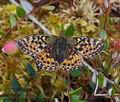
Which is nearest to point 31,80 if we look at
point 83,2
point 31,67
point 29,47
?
point 31,67

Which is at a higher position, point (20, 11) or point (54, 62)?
point (20, 11)

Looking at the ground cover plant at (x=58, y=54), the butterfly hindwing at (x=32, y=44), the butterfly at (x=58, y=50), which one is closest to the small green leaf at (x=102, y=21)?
Answer: the ground cover plant at (x=58, y=54)

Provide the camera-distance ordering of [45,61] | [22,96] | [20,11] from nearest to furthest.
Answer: [45,61] → [22,96] → [20,11]

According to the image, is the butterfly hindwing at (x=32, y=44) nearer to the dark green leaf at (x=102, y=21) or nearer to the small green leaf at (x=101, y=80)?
the small green leaf at (x=101, y=80)

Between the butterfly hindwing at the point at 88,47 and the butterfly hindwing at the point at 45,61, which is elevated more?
the butterfly hindwing at the point at 88,47

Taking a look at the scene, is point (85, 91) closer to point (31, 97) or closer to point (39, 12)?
point (31, 97)

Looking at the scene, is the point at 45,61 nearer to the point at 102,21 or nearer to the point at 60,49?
the point at 60,49

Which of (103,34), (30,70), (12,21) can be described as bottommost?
(30,70)

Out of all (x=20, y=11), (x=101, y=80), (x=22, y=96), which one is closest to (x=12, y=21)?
(x=20, y=11)
